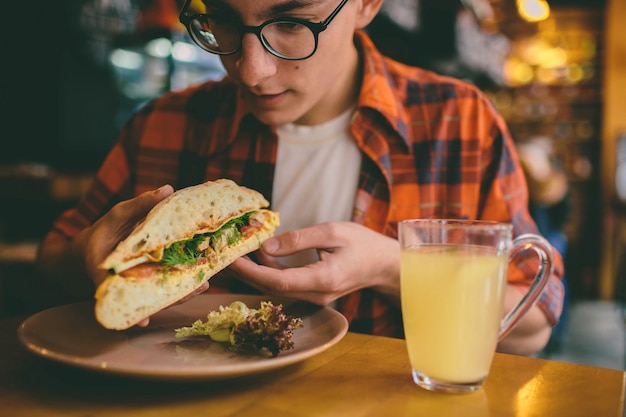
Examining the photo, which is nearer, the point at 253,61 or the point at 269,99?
the point at 253,61

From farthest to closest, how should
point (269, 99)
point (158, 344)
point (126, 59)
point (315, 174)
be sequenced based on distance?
1. point (126, 59)
2. point (315, 174)
3. point (269, 99)
4. point (158, 344)

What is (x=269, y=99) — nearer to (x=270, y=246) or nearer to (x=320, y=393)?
(x=270, y=246)

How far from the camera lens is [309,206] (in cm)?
167

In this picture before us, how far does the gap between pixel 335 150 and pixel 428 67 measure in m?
4.30

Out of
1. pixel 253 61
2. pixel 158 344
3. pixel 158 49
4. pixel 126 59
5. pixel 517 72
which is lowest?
pixel 158 344

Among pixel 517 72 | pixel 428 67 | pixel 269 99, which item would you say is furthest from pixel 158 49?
pixel 517 72

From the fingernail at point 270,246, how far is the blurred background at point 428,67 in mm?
2266

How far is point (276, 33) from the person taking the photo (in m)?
1.25

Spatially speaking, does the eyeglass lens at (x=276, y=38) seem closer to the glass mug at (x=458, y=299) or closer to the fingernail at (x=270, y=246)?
the fingernail at (x=270, y=246)

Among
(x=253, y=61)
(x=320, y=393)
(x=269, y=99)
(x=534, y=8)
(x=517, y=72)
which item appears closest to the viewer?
(x=320, y=393)

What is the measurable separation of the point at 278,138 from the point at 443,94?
0.51 meters

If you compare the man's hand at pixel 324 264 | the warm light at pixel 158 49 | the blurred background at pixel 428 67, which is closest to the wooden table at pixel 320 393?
the man's hand at pixel 324 264

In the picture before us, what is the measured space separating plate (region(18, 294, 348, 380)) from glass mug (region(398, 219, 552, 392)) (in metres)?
0.15

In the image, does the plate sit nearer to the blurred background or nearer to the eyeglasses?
the eyeglasses
